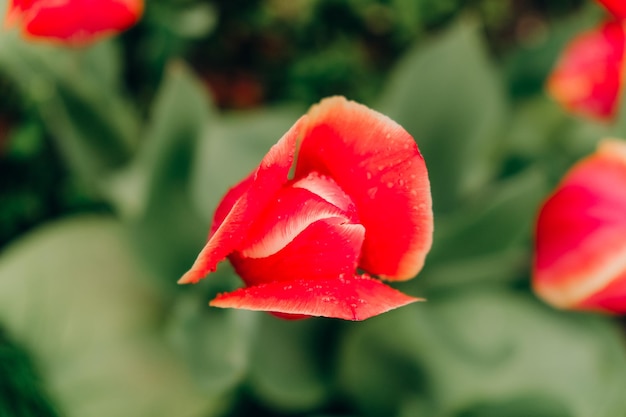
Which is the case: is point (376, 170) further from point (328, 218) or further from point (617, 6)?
point (617, 6)

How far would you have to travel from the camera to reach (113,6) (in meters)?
0.42

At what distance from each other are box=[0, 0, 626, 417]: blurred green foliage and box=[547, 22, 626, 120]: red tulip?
35 millimetres

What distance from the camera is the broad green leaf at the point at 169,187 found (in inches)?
20.2

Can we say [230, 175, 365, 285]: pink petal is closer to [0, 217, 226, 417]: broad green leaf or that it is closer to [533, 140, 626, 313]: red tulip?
[533, 140, 626, 313]: red tulip

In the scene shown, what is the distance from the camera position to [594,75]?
0.60 meters

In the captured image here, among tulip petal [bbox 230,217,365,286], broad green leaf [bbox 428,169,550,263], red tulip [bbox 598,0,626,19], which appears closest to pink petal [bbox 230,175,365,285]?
tulip petal [bbox 230,217,365,286]

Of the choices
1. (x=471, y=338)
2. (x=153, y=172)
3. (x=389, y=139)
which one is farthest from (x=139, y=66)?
(x=389, y=139)

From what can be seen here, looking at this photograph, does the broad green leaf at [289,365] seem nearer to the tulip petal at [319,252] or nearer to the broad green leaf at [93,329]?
the broad green leaf at [93,329]

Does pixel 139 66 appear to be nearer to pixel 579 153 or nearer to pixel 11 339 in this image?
pixel 11 339

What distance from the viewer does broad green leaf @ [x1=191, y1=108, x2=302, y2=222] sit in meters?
0.60

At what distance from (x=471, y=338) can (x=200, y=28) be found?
0.49 m

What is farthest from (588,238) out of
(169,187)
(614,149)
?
(169,187)

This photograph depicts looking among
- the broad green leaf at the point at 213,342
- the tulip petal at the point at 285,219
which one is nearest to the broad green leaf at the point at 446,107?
the broad green leaf at the point at 213,342

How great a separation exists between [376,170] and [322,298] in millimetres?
65
